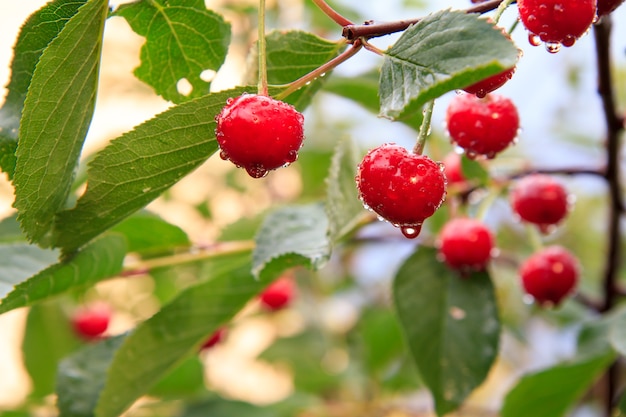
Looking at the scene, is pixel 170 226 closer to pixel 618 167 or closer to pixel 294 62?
pixel 294 62

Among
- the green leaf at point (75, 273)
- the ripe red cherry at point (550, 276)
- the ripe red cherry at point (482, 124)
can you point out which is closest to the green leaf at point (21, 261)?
the green leaf at point (75, 273)

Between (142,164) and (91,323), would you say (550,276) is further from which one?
(91,323)

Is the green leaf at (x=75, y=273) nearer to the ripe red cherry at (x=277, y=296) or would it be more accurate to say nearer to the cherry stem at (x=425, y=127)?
the cherry stem at (x=425, y=127)

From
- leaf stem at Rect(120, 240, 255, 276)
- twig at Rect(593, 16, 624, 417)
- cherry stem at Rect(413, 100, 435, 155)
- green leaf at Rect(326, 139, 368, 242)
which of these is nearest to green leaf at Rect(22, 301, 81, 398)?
leaf stem at Rect(120, 240, 255, 276)

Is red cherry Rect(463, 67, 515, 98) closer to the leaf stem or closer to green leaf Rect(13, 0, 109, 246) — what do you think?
green leaf Rect(13, 0, 109, 246)

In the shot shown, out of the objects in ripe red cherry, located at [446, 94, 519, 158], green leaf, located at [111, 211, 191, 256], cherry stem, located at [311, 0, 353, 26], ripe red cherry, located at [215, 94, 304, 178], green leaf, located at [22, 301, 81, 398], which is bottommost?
green leaf, located at [22, 301, 81, 398]

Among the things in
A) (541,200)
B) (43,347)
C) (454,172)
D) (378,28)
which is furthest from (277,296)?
(378,28)

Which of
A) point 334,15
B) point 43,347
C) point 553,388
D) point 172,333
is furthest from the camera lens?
point 43,347
